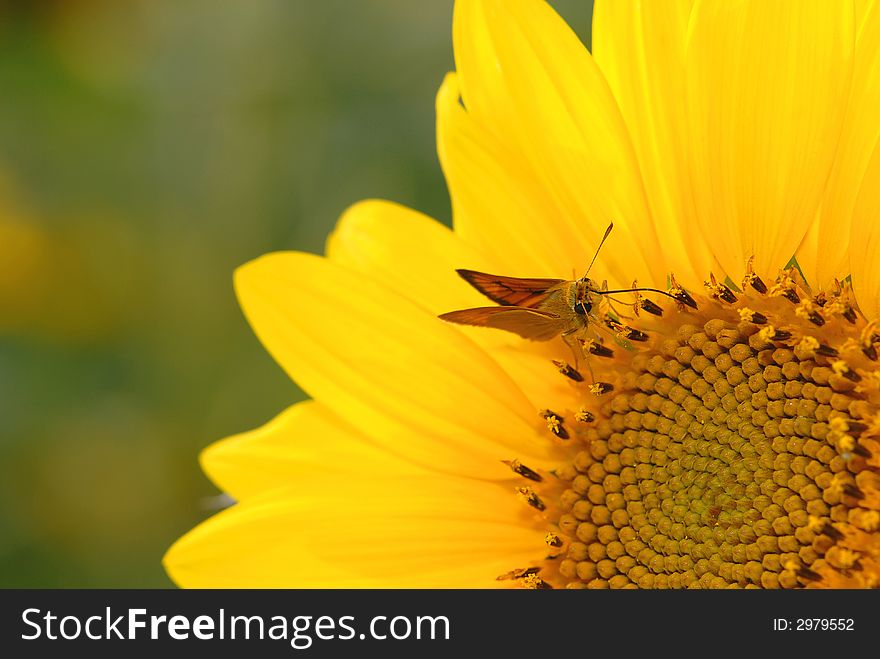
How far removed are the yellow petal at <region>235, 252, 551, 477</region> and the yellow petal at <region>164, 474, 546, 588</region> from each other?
76 mm

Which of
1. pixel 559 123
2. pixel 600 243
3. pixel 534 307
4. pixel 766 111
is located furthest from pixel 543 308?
pixel 766 111

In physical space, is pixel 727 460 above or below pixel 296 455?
below

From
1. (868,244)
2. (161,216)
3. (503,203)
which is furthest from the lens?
(161,216)

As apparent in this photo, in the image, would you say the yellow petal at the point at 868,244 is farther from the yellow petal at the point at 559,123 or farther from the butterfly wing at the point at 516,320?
the butterfly wing at the point at 516,320

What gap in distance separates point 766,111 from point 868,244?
229 mm

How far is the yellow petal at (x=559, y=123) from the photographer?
146 cm

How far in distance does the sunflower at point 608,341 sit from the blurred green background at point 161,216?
2.88 feet

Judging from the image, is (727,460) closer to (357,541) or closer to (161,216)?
(357,541)

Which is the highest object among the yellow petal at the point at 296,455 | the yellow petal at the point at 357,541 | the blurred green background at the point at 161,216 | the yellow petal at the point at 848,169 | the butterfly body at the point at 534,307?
the blurred green background at the point at 161,216

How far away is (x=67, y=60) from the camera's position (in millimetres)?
2969

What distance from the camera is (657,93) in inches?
56.1

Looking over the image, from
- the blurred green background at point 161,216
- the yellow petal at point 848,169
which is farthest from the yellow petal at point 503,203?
the blurred green background at point 161,216

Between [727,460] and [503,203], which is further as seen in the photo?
[503,203]
